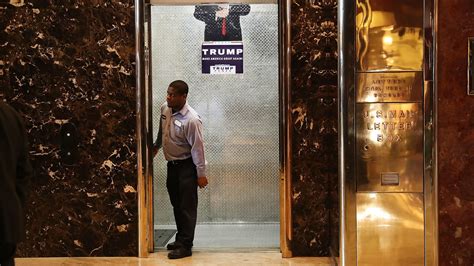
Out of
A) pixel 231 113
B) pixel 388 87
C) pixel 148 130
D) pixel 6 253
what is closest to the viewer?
pixel 6 253

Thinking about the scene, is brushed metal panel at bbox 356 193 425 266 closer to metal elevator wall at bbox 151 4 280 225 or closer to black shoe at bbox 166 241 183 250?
black shoe at bbox 166 241 183 250

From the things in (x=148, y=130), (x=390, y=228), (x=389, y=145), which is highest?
(x=148, y=130)

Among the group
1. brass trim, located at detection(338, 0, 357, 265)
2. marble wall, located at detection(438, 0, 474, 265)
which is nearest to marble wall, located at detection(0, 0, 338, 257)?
brass trim, located at detection(338, 0, 357, 265)

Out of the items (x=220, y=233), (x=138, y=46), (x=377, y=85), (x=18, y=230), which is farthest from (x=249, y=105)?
(x=18, y=230)

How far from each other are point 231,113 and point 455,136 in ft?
10.5

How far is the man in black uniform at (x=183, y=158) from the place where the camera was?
5.48 meters

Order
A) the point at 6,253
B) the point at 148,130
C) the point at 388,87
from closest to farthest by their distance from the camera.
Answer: the point at 6,253 < the point at 388,87 < the point at 148,130

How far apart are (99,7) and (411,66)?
2.59m

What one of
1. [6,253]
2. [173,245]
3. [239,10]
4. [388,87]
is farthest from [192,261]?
[239,10]

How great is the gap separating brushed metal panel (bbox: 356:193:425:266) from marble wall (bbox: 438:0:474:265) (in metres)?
0.25

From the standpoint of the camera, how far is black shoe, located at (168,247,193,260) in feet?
18.0

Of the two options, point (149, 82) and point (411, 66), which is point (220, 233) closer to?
point (149, 82)

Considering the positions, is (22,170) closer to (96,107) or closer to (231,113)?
(96,107)

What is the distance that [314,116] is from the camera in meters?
5.41
